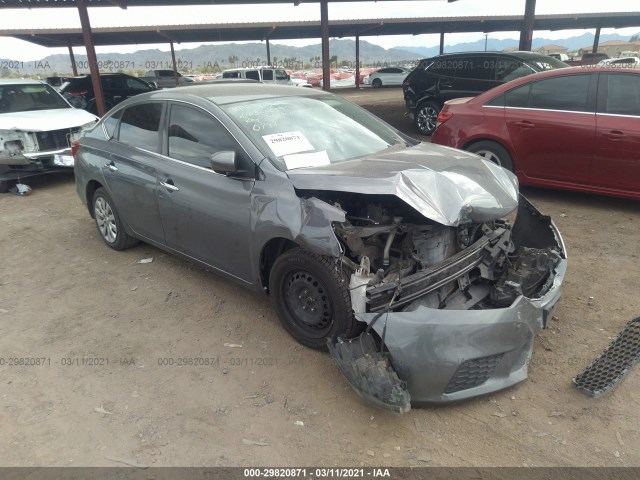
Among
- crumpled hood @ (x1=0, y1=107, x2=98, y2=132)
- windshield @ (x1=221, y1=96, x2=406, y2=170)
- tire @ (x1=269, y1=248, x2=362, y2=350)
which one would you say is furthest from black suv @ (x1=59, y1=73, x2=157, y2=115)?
tire @ (x1=269, y1=248, x2=362, y2=350)

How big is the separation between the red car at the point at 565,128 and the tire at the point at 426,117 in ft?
13.4

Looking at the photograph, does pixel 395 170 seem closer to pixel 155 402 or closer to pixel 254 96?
pixel 254 96

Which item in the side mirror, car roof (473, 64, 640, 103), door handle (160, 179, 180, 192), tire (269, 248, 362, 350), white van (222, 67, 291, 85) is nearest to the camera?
tire (269, 248, 362, 350)

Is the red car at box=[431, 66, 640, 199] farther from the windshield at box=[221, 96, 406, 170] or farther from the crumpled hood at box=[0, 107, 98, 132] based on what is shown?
the crumpled hood at box=[0, 107, 98, 132]

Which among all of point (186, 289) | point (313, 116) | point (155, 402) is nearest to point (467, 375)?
point (155, 402)

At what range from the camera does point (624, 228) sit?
4828 mm

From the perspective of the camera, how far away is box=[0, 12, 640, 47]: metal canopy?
22.8 meters

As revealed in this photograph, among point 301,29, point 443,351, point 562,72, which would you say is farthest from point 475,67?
point 301,29

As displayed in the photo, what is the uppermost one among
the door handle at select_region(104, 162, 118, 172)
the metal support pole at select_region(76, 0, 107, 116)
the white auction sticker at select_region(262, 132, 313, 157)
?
the metal support pole at select_region(76, 0, 107, 116)

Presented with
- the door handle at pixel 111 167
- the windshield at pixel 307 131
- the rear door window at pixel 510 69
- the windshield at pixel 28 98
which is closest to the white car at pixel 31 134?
the windshield at pixel 28 98

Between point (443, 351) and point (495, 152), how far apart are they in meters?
4.14

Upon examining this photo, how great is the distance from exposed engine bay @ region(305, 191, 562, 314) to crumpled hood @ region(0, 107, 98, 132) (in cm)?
623

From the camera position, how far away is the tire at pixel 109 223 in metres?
4.64

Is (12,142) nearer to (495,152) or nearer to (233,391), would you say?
(233,391)
